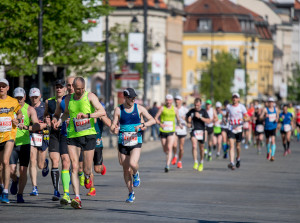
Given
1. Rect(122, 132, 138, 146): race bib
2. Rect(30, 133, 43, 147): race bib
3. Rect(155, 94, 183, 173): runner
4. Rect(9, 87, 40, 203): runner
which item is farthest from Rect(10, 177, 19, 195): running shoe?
Rect(155, 94, 183, 173): runner

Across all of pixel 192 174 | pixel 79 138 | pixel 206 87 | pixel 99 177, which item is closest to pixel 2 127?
pixel 79 138

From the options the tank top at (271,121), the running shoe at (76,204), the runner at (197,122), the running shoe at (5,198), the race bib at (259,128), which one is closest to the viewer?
the running shoe at (76,204)

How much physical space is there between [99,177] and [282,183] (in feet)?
13.3

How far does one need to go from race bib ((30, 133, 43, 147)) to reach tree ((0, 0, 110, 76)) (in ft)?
45.7

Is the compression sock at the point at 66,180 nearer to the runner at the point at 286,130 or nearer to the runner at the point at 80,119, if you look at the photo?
the runner at the point at 80,119

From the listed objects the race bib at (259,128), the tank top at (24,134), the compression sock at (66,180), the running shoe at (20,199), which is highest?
the tank top at (24,134)

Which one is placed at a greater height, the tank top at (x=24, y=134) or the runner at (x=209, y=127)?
the tank top at (x=24, y=134)

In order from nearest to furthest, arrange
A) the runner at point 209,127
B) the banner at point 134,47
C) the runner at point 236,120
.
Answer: the runner at point 236,120
the runner at point 209,127
the banner at point 134,47

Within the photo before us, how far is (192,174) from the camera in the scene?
23.0 metres

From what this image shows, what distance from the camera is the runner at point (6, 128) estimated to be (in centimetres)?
1484

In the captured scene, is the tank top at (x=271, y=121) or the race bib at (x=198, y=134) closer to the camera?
the race bib at (x=198, y=134)

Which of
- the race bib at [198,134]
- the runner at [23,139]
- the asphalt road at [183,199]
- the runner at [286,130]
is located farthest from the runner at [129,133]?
the runner at [286,130]

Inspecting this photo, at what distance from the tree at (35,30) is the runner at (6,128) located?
14868 millimetres

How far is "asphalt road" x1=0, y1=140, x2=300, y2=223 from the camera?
13078mm
